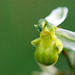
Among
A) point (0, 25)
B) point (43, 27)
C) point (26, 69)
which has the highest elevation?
point (0, 25)

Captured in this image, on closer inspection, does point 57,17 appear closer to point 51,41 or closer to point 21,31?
point 51,41

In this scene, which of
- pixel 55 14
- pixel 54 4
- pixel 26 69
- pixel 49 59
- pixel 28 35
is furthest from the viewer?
pixel 54 4

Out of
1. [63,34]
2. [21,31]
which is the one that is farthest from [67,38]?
[21,31]

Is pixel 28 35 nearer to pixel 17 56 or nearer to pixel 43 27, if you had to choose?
pixel 17 56

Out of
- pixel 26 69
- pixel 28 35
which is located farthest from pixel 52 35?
pixel 28 35

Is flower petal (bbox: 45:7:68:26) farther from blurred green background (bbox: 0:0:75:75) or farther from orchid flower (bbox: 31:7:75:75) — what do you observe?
blurred green background (bbox: 0:0:75:75)

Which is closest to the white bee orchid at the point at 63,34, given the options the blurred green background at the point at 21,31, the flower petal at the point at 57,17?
the flower petal at the point at 57,17

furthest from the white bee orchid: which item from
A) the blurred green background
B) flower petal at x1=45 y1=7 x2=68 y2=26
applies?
the blurred green background
